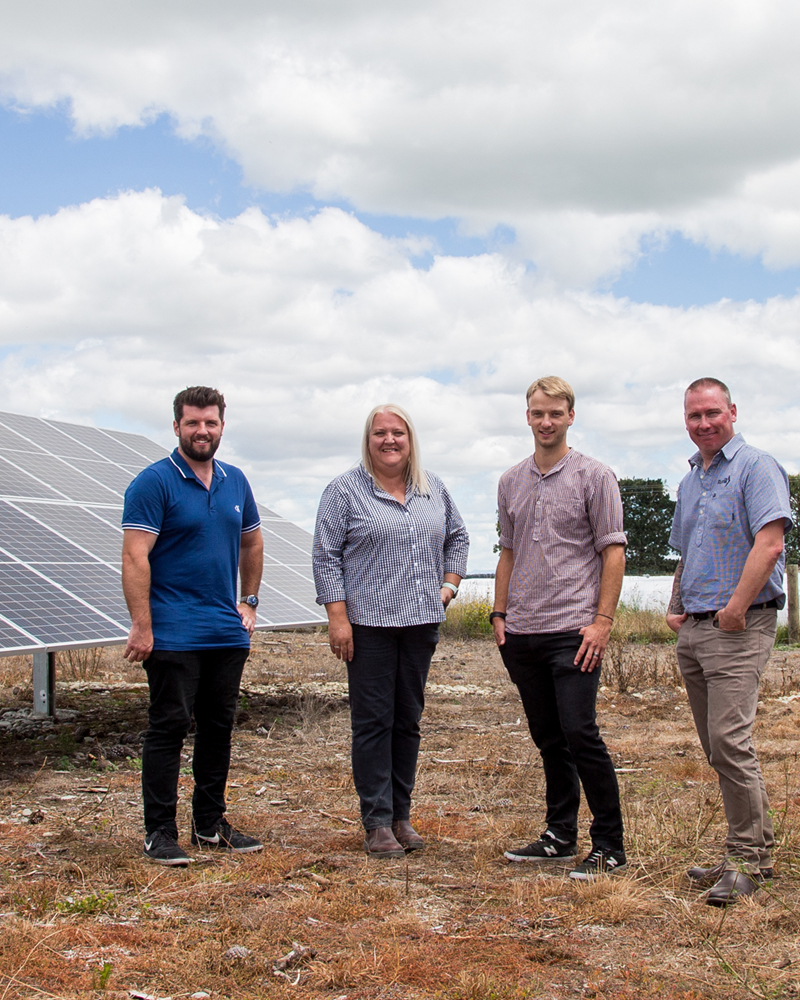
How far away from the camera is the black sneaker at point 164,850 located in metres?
4.49

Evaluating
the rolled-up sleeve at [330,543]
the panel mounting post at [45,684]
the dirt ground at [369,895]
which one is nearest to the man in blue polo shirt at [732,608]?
the dirt ground at [369,895]

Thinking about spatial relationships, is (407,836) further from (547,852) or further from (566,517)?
(566,517)

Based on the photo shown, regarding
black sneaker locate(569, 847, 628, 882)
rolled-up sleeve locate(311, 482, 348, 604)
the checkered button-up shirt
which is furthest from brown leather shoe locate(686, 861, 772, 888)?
rolled-up sleeve locate(311, 482, 348, 604)

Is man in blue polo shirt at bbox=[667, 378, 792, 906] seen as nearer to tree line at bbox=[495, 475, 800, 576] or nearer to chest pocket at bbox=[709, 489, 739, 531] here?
chest pocket at bbox=[709, 489, 739, 531]

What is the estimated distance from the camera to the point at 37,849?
15.8ft

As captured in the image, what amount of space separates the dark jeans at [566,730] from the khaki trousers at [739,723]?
0.48m

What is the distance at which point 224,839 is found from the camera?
484cm

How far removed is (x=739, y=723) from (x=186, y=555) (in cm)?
253

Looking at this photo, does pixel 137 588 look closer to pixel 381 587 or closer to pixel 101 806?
pixel 381 587

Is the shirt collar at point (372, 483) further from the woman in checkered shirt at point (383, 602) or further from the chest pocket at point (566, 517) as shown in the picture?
the chest pocket at point (566, 517)

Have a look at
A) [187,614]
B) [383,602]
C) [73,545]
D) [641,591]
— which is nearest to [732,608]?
[383,602]

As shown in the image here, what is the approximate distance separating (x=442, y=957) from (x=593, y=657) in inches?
57.0

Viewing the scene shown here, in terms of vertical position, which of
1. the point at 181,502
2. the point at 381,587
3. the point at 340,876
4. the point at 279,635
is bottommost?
the point at 279,635

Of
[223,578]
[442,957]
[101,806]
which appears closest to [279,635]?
[101,806]
